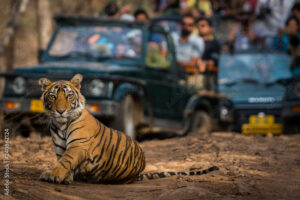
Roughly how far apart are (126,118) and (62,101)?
3244mm

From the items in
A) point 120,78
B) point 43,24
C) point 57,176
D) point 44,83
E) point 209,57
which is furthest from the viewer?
point 43,24

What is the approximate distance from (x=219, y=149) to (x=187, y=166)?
1.01 m

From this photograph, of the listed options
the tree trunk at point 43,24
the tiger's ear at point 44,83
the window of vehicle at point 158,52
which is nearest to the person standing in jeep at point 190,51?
the window of vehicle at point 158,52

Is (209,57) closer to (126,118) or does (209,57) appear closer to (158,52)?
(158,52)

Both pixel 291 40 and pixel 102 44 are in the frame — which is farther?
pixel 291 40

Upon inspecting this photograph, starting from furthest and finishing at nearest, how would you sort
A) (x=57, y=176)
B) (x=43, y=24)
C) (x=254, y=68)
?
(x=43, y=24) → (x=254, y=68) → (x=57, y=176)

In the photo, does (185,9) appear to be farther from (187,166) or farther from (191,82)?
(187,166)

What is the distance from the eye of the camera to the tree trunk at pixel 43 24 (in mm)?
14748

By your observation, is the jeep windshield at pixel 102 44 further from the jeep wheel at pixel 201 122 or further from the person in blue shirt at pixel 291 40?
the person in blue shirt at pixel 291 40

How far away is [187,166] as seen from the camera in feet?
20.7

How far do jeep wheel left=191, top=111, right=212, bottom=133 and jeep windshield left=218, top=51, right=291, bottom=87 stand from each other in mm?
1631

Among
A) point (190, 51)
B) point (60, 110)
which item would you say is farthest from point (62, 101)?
point (190, 51)

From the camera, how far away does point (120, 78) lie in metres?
7.98

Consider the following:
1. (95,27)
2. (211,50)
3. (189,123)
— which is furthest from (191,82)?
(211,50)
